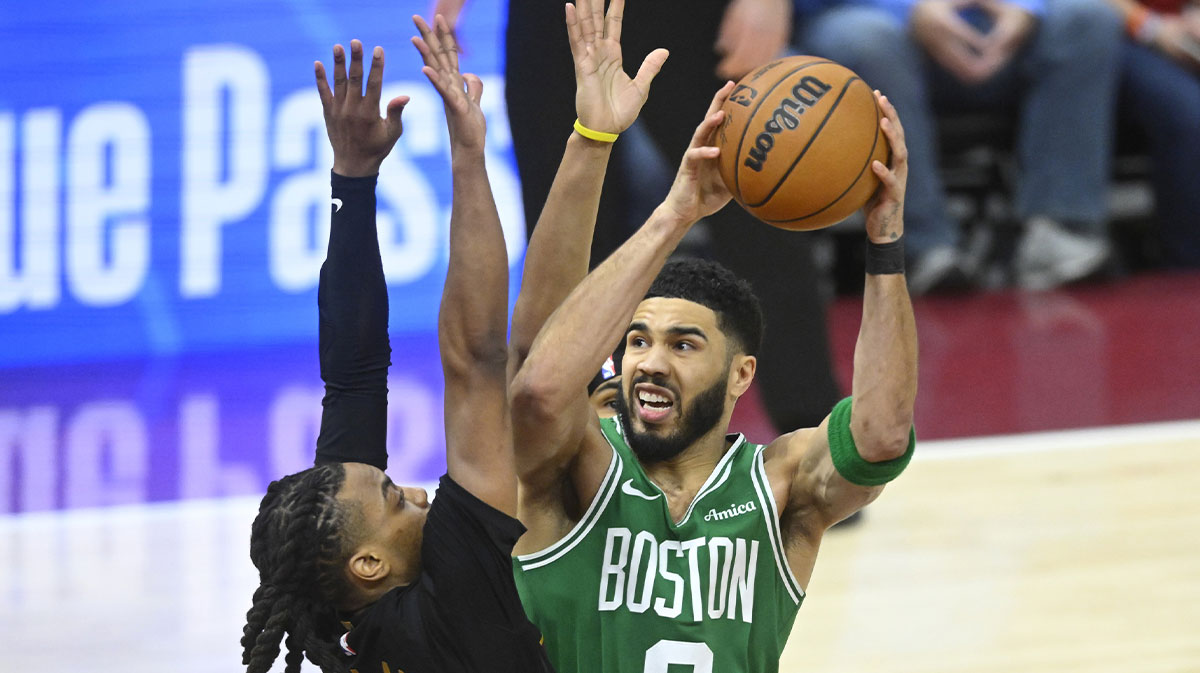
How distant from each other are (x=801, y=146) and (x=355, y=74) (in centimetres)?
79

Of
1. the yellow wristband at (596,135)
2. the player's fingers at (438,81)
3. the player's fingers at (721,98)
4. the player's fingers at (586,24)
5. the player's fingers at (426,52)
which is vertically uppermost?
the player's fingers at (586,24)

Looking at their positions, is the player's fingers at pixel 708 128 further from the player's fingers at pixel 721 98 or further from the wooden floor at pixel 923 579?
the wooden floor at pixel 923 579

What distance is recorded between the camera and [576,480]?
9.15 ft

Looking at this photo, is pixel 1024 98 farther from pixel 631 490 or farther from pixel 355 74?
pixel 355 74

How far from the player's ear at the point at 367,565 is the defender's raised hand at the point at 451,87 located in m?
0.70

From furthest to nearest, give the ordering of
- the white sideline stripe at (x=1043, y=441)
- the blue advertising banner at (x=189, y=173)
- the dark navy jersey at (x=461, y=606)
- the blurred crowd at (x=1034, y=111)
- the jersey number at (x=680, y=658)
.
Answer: the blurred crowd at (x=1034, y=111)
the blue advertising banner at (x=189, y=173)
the white sideline stripe at (x=1043, y=441)
the jersey number at (x=680, y=658)
the dark navy jersey at (x=461, y=606)

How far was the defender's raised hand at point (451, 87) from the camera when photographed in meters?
2.60

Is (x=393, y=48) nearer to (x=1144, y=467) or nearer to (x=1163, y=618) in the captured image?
(x=1144, y=467)

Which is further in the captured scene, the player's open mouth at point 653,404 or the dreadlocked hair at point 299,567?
the player's open mouth at point 653,404

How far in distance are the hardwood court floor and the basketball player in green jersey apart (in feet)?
4.65

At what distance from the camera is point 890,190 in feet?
8.64

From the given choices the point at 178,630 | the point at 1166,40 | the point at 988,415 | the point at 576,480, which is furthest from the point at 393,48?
the point at 576,480

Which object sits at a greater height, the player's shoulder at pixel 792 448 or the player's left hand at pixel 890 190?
the player's left hand at pixel 890 190

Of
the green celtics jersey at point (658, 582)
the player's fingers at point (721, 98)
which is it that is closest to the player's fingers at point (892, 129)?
the player's fingers at point (721, 98)
